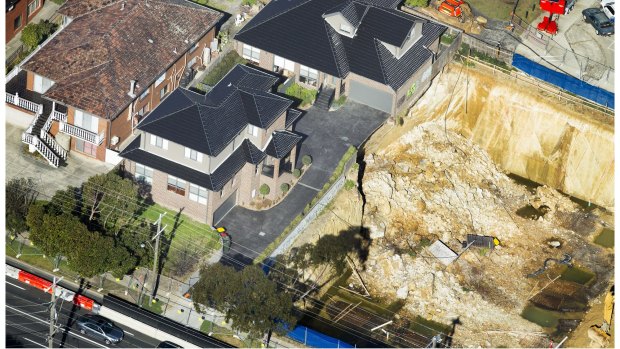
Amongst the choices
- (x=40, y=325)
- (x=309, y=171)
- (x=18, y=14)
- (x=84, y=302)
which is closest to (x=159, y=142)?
(x=84, y=302)

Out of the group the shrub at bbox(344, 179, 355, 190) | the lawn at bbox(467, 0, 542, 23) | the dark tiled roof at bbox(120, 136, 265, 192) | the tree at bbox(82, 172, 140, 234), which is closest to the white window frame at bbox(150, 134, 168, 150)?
Answer: the dark tiled roof at bbox(120, 136, 265, 192)

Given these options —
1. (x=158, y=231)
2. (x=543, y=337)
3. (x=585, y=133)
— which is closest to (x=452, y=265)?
(x=543, y=337)

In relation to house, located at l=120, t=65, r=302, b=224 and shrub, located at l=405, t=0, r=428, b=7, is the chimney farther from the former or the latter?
shrub, located at l=405, t=0, r=428, b=7

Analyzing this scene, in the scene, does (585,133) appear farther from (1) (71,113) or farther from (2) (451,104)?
(1) (71,113)

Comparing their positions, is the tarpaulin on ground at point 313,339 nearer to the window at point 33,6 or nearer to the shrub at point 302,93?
the shrub at point 302,93

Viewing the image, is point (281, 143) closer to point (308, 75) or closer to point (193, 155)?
point (193, 155)

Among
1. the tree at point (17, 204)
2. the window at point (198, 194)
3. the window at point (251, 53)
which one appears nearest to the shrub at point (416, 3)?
the window at point (251, 53)
